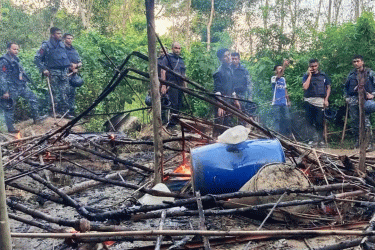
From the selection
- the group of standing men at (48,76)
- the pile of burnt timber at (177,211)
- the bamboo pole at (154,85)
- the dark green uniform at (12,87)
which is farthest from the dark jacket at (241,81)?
the bamboo pole at (154,85)

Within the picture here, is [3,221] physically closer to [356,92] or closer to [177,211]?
[177,211]

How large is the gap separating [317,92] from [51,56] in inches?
262

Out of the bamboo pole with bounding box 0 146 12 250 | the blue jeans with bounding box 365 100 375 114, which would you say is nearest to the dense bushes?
the blue jeans with bounding box 365 100 375 114

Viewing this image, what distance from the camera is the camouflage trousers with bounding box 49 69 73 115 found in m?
10.8

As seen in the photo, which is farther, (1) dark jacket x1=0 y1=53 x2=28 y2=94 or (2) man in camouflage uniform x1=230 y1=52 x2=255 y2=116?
(1) dark jacket x1=0 y1=53 x2=28 y2=94

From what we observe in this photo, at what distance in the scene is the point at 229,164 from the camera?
452cm

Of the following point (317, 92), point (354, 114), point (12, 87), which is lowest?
point (354, 114)

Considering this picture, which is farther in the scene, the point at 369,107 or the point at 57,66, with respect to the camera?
the point at 57,66

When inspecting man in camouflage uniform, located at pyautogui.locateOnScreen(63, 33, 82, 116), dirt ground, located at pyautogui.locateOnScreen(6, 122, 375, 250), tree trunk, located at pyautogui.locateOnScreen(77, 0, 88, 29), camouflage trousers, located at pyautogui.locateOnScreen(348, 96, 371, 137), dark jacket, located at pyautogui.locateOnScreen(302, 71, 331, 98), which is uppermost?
tree trunk, located at pyautogui.locateOnScreen(77, 0, 88, 29)

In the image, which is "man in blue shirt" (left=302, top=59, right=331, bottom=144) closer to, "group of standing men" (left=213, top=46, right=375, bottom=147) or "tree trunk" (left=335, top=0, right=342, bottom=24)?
"group of standing men" (left=213, top=46, right=375, bottom=147)

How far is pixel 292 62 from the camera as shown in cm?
1138

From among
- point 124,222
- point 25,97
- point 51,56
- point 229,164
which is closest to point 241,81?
point 51,56

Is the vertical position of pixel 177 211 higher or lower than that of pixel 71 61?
lower

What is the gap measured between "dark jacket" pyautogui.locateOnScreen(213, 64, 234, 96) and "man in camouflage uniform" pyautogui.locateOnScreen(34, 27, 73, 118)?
3885mm
